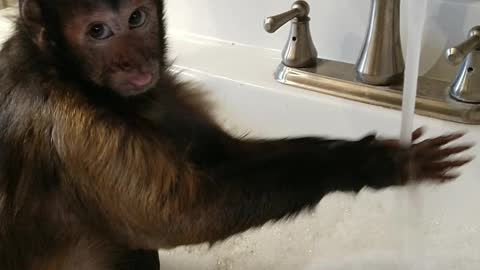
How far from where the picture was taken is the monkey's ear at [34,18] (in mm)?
793

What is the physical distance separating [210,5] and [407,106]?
0.48 m

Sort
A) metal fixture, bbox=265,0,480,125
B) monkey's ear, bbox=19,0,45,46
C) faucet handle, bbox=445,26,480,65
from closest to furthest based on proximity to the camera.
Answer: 1. monkey's ear, bbox=19,0,45,46
2. faucet handle, bbox=445,26,480,65
3. metal fixture, bbox=265,0,480,125

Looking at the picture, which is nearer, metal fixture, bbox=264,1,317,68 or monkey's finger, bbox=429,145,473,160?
monkey's finger, bbox=429,145,473,160

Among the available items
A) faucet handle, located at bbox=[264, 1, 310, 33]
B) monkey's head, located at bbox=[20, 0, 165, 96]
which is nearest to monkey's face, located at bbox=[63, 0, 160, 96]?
monkey's head, located at bbox=[20, 0, 165, 96]

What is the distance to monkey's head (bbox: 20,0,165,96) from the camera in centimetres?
79

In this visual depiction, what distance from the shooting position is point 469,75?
1.06 metres

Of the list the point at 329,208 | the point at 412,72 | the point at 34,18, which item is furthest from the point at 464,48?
the point at 34,18

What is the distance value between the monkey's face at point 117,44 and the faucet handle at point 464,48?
388 millimetres

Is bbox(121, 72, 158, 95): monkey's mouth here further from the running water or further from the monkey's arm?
the running water

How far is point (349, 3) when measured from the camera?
3.86ft

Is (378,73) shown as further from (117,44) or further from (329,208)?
(117,44)

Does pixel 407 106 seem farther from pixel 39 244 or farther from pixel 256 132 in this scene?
pixel 39 244

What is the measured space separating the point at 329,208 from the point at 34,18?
646 mm

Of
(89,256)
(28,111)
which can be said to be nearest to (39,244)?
(89,256)
